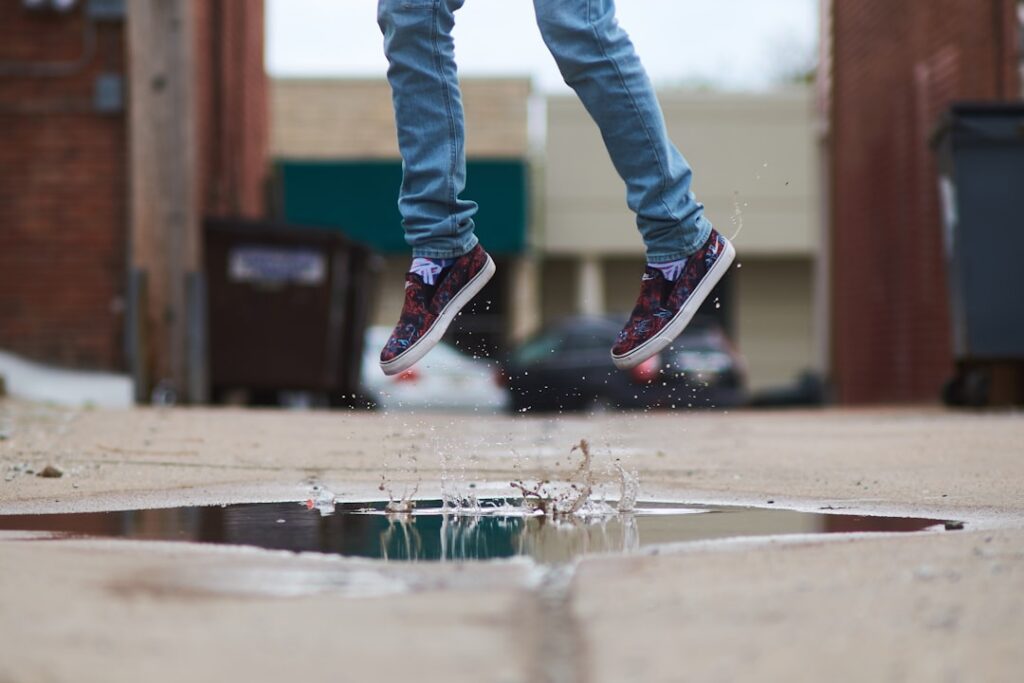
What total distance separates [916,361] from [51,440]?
29.2 ft

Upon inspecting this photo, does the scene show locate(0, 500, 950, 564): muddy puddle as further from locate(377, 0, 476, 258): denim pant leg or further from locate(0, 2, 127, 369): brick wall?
locate(0, 2, 127, 369): brick wall

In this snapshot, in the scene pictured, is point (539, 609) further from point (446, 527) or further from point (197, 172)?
point (197, 172)

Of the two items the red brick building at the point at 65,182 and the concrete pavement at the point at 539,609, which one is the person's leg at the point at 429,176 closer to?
the concrete pavement at the point at 539,609

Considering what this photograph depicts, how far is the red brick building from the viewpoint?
9.88m

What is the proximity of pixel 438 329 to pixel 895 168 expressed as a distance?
10057mm

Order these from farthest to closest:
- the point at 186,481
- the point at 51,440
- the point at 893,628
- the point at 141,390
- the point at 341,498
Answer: the point at 141,390 → the point at 51,440 → the point at 186,481 → the point at 341,498 → the point at 893,628

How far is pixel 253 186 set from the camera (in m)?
13.5

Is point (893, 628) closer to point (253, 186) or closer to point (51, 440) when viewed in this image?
point (51, 440)

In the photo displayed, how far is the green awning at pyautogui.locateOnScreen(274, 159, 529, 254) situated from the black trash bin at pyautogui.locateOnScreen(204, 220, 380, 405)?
15599 mm

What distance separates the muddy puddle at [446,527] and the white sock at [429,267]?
62cm

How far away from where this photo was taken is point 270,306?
395 inches

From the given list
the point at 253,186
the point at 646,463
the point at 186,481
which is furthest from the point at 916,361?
the point at 186,481

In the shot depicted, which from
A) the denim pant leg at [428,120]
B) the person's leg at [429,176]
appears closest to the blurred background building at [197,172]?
the person's leg at [429,176]

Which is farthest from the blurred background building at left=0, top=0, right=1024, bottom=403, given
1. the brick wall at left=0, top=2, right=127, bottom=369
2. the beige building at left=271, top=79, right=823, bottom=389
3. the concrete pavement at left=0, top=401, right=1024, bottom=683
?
the beige building at left=271, top=79, right=823, bottom=389
